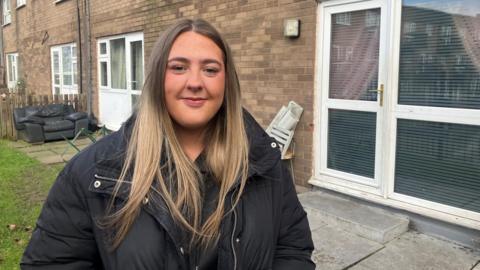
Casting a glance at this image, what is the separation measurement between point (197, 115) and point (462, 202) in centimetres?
310

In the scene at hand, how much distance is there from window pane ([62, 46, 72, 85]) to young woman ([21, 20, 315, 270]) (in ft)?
38.1

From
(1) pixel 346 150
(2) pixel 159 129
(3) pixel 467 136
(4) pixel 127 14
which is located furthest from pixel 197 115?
(4) pixel 127 14

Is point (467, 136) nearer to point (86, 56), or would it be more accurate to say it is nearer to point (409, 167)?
point (409, 167)

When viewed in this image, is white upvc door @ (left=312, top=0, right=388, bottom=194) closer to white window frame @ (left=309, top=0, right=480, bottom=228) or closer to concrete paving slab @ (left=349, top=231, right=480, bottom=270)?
white window frame @ (left=309, top=0, right=480, bottom=228)

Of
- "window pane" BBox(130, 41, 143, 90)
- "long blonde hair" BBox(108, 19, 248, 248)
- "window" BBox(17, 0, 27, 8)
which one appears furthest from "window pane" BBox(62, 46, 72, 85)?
"long blonde hair" BBox(108, 19, 248, 248)

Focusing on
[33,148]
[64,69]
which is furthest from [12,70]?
[33,148]

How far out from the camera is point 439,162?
388cm

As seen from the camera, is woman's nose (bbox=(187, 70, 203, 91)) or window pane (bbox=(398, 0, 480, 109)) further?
window pane (bbox=(398, 0, 480, 109))

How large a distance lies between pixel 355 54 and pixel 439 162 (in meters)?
1.39

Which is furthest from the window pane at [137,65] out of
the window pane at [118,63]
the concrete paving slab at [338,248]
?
the concrete paving slab at [338,248]

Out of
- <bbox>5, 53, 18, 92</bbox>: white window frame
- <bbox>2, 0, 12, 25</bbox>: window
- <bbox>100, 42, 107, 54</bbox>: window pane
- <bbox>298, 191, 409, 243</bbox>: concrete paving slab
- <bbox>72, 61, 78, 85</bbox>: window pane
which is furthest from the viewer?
<bbox>5, 53, 18, 92</bbox>: white window frame

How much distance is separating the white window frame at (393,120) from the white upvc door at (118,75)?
5.23m

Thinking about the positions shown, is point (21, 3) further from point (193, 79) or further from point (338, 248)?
point (193, 79)

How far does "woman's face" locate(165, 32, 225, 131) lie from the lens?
4.90ft
